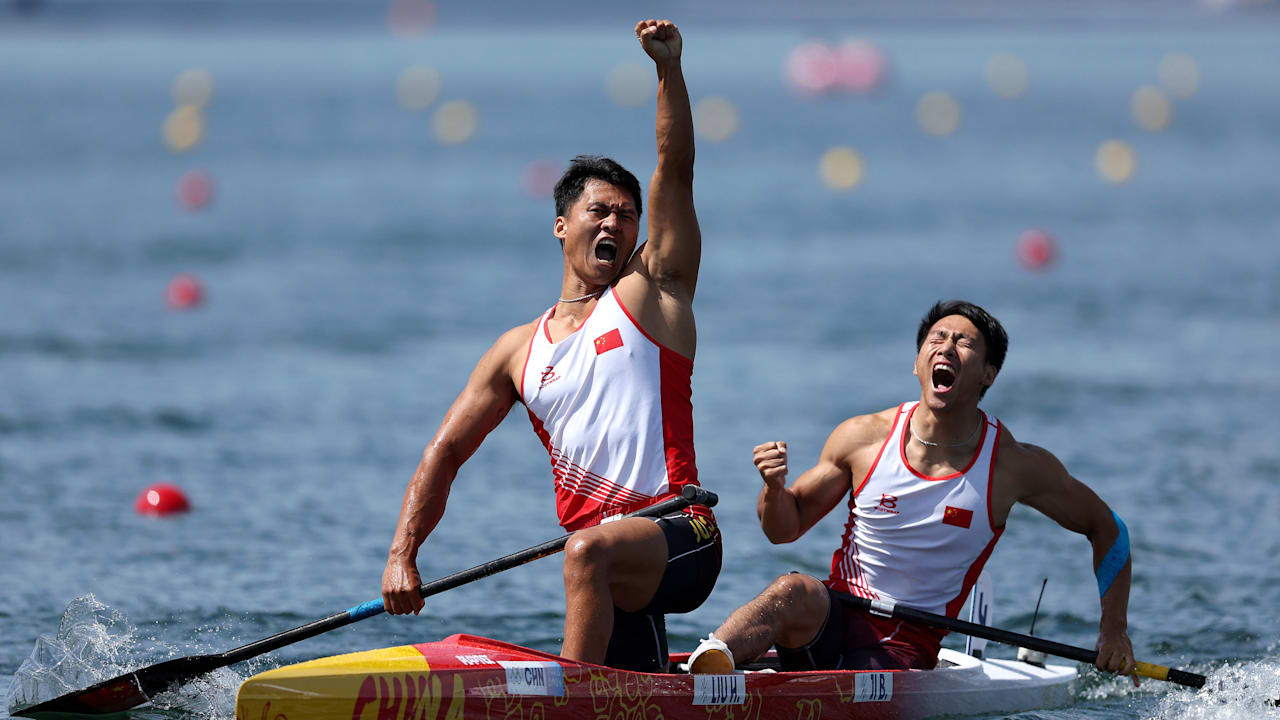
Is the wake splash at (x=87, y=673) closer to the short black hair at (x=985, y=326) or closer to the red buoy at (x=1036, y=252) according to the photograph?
the short black hair at (x=985, y=326)

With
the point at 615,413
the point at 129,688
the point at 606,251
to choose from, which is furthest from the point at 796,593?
the point at 129,688

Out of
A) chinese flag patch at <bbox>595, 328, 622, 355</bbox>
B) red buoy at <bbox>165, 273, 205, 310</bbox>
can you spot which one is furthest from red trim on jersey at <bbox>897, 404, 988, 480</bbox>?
red buoy at <bbox>165, 273, 205, 310</bbox>

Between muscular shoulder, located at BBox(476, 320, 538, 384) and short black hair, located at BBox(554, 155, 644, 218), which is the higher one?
short black hair, located at BBox(554, 155, 644, 218)

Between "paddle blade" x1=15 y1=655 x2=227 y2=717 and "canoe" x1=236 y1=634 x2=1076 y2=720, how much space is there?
123 cm

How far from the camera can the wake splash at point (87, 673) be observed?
261 inches

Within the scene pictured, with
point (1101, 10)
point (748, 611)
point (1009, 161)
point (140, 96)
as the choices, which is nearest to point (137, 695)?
point (748, 611)

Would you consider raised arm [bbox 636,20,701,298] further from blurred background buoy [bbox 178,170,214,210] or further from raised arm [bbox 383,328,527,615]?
blurred background buoy [bbox 178,170,214,210]

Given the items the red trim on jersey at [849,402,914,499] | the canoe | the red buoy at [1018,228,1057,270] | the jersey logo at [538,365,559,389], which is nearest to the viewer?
the canoe

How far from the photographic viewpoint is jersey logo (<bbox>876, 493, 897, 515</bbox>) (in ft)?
21.4

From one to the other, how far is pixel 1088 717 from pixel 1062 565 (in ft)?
9.56

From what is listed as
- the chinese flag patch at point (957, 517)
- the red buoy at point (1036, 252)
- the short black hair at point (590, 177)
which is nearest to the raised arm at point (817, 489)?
the chinese flag patch at point (957, 517)

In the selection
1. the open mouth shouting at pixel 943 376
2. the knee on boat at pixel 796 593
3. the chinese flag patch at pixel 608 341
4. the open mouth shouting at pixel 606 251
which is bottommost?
the knee on boat at pixel 796 593

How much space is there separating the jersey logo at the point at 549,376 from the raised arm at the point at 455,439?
0.65ft

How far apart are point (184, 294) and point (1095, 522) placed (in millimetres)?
15533
